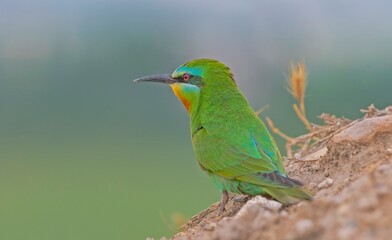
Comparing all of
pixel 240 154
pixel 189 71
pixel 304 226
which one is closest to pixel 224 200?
pixel 240 154

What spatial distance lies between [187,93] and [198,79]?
97 mm

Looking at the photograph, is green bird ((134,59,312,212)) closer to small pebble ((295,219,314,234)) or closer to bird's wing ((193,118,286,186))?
bird's wing ((193,118,286,186))

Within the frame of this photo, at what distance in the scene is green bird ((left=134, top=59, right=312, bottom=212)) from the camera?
357cm

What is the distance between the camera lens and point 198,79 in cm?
412

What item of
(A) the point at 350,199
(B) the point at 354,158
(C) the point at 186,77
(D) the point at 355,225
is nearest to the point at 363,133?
(B) the point at 354,158

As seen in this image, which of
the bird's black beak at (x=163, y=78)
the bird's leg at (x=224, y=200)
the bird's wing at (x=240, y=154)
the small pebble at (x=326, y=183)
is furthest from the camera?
the bird's black beak at (x=163, y=78)

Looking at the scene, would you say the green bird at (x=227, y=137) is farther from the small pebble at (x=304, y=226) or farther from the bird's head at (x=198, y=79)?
the small pebble at (x=304, y=226)

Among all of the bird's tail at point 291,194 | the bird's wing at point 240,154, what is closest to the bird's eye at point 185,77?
the bird's wing at point 240,154

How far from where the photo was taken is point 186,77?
4.16 m

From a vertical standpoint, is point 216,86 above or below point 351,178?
above

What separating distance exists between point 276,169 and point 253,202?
14.8 inches

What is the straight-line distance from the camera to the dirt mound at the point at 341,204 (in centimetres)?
202

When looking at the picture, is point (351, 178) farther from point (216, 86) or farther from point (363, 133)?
point (216, 86)

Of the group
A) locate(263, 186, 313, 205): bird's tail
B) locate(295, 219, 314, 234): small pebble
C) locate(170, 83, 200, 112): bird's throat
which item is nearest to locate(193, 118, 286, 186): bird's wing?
locate(263, 186, 313, 205): bird's tail
